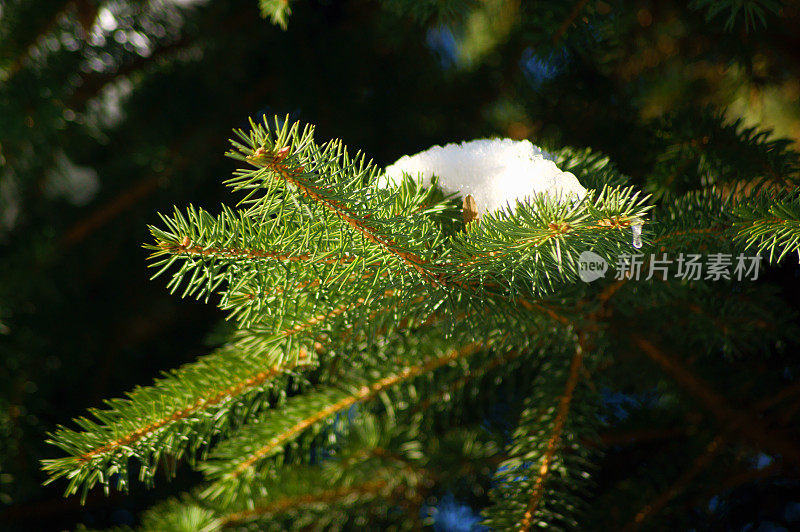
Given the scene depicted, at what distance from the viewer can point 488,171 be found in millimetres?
429

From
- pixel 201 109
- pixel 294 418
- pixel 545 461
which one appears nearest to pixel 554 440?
pixel 545 461

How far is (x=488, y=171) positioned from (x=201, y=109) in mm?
677

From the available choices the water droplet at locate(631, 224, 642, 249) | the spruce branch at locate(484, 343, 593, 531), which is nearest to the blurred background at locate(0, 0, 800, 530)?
the spruce branch at locate(484, 343, 593, 531)

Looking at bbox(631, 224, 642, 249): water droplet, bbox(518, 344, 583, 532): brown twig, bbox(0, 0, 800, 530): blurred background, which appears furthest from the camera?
bbox(0, 0, 800, 530): blurred background

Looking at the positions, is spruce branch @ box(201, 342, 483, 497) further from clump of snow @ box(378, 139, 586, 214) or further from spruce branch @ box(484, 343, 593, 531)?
clump of snow @ box(378, 139, 586, 214)

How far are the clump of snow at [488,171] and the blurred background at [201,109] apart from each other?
0.23 m

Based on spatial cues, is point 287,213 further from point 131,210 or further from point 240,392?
point 131,210

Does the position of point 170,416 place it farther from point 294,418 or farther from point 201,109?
point 201,109

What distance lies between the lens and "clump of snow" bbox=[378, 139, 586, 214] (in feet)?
1.31

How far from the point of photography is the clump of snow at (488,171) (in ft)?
1.31

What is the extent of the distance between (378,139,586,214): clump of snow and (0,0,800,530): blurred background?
23 centimetres

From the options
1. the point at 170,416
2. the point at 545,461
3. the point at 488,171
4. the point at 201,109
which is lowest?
the point at 170,416

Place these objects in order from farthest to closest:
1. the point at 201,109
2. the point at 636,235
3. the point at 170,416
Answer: the point at 201,109 < the point at 170,416 < the point at 636,235

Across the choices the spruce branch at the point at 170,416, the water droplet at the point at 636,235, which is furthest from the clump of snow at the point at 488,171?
the spruce branch at the point at 170,416
